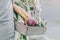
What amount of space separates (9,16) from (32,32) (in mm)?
261

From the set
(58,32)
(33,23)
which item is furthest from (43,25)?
(58,32)

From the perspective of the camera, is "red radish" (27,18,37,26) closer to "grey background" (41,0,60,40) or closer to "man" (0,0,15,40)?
"man" (0,0,15,40)

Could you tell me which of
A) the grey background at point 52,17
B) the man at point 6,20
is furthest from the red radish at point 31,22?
the grey background at point 52,17

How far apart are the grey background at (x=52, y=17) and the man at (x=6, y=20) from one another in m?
1.16

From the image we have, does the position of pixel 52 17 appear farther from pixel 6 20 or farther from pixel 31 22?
pixel 6 20

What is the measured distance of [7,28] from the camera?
1.44m

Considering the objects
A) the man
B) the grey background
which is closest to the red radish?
the man

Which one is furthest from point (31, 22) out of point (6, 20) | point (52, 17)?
point (52, 17)

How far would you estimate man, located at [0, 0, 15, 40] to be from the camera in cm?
142

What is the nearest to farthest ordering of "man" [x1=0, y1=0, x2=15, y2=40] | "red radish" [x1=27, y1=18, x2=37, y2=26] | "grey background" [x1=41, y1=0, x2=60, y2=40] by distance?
1. "man" [x1=0, y1=0, x2=15, y2=40]
2. "red radish" [x1=27, y1=18, x2=37, y2=26]
3. "grey background" [x1=41, y1=0, x2=60, y2=40]

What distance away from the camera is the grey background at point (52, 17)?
3195mm

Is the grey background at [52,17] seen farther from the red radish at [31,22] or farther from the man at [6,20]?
the man at [6,20]

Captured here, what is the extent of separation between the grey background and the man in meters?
1.16

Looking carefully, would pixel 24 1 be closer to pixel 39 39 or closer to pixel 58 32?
pixel 39 39
